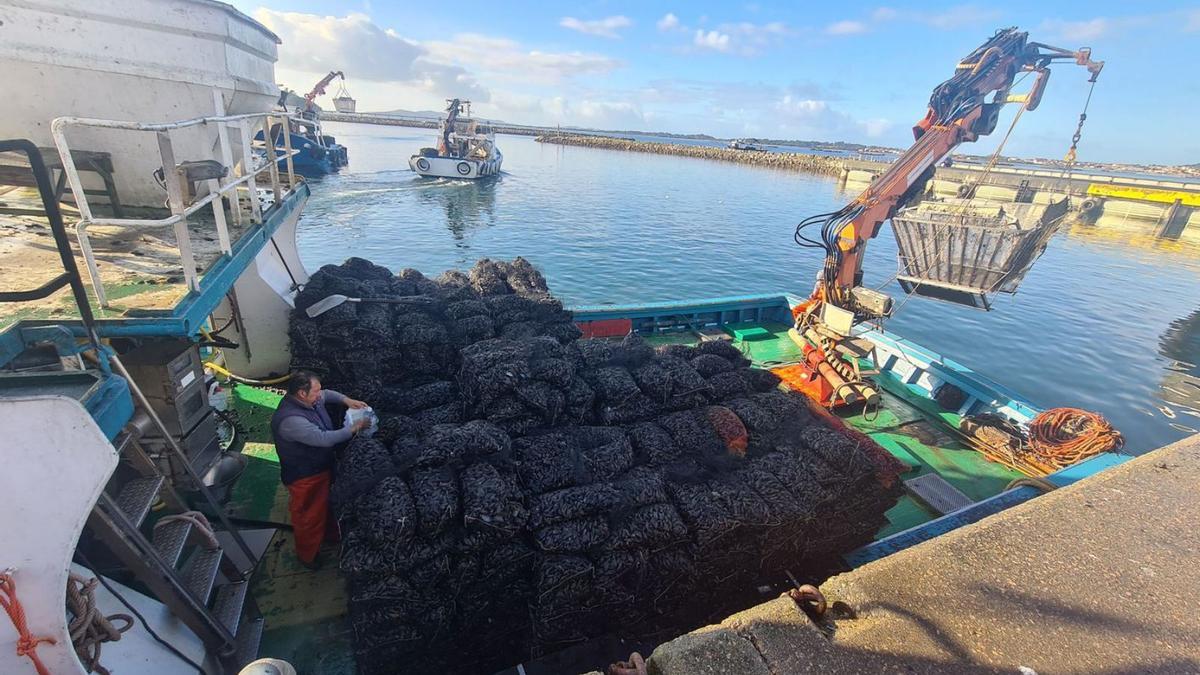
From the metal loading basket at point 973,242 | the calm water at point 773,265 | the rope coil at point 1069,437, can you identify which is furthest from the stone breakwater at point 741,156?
the rope coil at point 1069,437

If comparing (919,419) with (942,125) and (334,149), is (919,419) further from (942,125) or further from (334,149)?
(334,149)

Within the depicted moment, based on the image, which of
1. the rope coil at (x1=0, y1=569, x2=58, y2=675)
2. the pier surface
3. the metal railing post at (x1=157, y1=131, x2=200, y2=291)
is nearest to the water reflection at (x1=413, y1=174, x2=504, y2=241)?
the metal railing post at (x1=157, y1=131, x2=200, y2=291)

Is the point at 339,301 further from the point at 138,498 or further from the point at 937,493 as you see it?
the point at 937,493

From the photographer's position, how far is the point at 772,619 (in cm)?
237

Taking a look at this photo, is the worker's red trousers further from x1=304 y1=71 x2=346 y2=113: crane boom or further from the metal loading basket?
x1=304 y1=71 x2=346 y2=113: crane boom

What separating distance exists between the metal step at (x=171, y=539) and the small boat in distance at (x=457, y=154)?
133ft

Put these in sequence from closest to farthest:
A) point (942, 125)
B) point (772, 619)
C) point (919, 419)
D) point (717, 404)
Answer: point (772, 619)
point (717, 404)
point (919, 419)
point (942, 125)

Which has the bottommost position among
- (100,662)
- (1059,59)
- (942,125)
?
(100,662)

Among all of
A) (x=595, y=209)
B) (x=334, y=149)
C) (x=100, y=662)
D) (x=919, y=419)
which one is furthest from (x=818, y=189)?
(x=100, y=662)

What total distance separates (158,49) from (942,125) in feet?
34.6

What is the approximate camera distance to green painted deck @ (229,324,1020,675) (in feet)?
12.2

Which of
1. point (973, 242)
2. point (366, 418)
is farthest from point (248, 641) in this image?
point (973, 242)

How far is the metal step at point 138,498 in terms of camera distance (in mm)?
2734

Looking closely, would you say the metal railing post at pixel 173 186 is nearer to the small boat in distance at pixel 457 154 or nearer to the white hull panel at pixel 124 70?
the white hull panel at pixel 124 70
